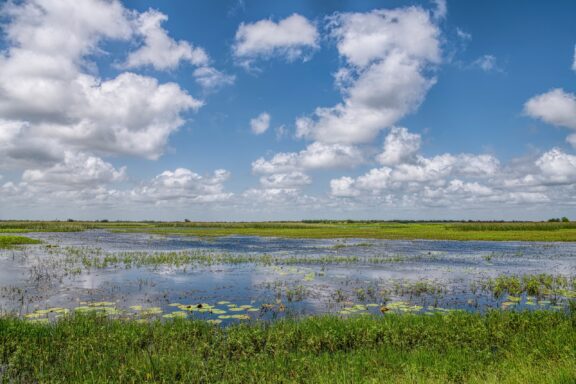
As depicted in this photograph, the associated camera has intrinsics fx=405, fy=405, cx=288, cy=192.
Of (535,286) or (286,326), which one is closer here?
(286,326)

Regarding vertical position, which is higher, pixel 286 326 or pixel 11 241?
pixel 286 326

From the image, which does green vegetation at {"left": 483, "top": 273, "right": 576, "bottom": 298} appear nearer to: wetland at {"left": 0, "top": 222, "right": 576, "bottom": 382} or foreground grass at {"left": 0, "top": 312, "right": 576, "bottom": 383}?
wetland at {"left": 0, "top": 222, "right": 576, "bottom": 382}

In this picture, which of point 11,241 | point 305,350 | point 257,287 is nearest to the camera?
point 305,350

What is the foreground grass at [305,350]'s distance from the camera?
9.87m

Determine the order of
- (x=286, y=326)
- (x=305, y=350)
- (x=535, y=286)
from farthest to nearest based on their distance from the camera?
(x=535, y=286), (x=286, y=326), (x=305, y=350)

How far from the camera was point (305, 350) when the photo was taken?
1191 centimetres

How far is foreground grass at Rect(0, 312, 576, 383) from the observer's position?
32.4 ft

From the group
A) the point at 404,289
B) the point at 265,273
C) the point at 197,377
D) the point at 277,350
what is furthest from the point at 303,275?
the point at 197,377

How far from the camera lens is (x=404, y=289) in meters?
23.3

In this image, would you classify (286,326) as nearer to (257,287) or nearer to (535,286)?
(257,287)

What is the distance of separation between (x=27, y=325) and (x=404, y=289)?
59.8ft

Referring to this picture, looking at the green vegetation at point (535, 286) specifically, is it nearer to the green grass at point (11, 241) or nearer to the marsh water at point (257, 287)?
the marsh water at point (257, 287)

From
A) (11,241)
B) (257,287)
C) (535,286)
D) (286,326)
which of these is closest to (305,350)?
(286,326)

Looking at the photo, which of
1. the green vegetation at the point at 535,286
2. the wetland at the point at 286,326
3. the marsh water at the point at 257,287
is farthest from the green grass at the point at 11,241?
the green vegetation at the point at 535,286
